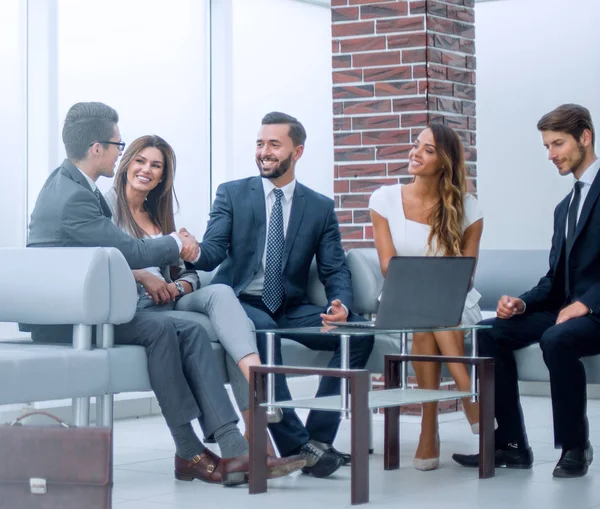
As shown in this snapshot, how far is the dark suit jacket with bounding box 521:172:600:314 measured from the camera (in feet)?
14.6

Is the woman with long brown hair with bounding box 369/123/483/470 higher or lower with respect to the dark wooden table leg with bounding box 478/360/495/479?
higher

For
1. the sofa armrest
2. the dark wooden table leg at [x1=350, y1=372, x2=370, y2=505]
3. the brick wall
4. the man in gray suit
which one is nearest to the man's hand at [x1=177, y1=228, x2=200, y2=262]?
the man in gray suit

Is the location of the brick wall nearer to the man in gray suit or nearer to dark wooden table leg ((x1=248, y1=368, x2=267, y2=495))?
the man in gray suit

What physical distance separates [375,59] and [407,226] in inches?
62.4

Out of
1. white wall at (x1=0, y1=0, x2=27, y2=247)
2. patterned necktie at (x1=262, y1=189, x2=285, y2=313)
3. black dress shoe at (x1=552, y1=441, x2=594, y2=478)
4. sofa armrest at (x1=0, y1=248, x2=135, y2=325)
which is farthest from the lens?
white wall at (x1=0, y1=0, x2=27, y2=247)

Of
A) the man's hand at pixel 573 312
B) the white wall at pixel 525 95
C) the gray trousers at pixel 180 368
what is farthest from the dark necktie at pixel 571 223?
the white wall at pixel 525 95

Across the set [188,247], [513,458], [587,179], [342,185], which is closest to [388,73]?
[342,185]

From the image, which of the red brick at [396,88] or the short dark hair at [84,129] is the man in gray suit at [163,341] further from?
the red brick at [396,88]

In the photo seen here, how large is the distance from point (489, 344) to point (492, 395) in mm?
263

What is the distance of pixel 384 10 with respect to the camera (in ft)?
20.0

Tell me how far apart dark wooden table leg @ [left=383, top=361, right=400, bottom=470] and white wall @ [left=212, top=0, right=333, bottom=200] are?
2.45 meters

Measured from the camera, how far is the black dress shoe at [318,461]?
4332 millimetres

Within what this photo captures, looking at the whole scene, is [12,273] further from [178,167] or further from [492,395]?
[178,167]

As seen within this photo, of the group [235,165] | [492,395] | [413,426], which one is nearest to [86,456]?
[492,395]
